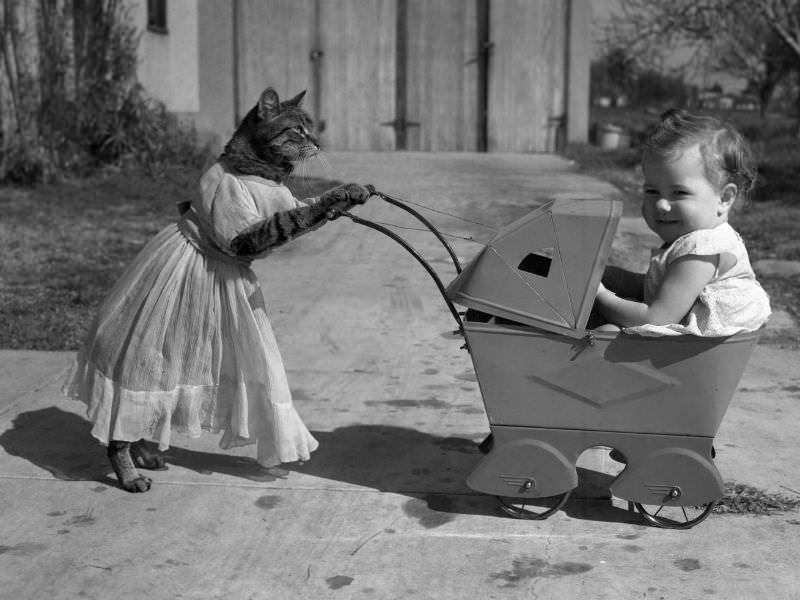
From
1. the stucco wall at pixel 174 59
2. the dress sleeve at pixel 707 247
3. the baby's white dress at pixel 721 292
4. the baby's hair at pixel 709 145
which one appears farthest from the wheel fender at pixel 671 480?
the stucco wall at pixel 174 59

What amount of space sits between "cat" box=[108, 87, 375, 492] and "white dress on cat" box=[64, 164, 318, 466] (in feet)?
0.23

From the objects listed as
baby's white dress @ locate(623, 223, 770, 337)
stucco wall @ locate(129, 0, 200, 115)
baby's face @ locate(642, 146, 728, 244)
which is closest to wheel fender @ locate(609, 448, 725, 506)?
baby's white dress @ locate(623, 223, 770, 337)

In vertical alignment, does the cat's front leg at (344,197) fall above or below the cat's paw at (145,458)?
above

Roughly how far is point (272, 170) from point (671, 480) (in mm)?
1545

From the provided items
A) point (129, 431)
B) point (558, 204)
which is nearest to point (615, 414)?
point (558, 204)

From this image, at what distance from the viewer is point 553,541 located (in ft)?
10.2

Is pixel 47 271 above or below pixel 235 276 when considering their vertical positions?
below

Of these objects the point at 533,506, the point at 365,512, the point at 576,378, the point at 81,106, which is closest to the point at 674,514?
the point at 533,506

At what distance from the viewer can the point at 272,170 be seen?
3.36 meters

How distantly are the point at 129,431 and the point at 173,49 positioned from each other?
965 centimetres

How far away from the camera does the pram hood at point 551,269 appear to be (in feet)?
9.91

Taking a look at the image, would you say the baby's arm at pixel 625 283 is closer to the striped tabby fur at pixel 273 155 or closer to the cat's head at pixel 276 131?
the striped tabby fur at pixel 273 155

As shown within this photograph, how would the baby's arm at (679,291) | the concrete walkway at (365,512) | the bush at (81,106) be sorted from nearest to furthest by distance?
the concrete walkway at (365,512) → the baby's arm at (679,291) → the bush at (81,106)

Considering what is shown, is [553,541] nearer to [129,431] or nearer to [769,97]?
[129,431]
